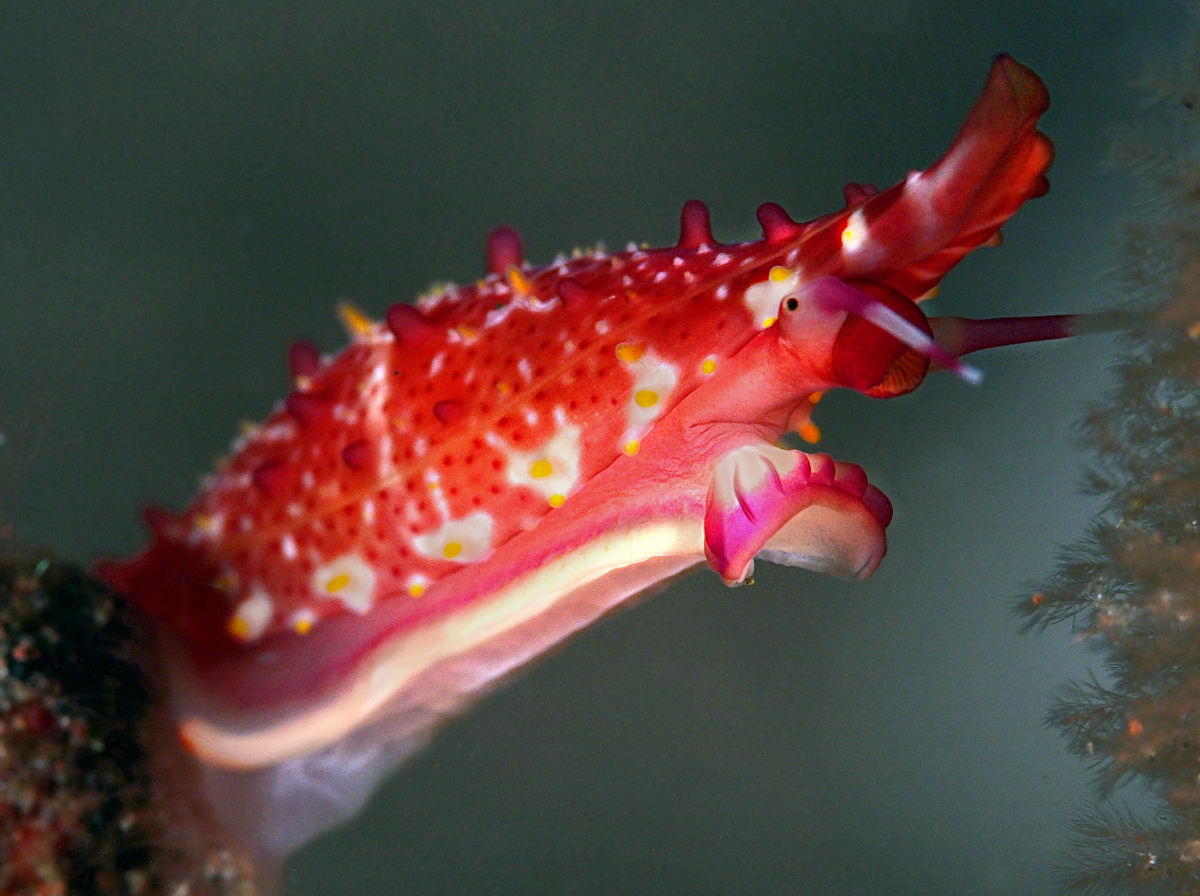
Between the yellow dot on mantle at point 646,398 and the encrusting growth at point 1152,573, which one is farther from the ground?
the yellow dot on mantle at point 646,398

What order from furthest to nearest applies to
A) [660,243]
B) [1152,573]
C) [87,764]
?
[660,243]
[1152,573]
[87,764]

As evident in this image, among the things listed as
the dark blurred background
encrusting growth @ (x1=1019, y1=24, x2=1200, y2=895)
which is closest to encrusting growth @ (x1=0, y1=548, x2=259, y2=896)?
the dark blurred background

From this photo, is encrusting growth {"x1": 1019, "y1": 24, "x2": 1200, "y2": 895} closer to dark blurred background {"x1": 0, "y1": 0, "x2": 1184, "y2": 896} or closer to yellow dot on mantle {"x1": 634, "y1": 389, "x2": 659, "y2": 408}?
dark blurred background {"x1": 0, "y1": 0, "x2": 1184, "y2": 896}

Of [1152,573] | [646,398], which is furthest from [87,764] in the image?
[1152,573]

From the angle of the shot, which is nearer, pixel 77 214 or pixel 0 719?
pixel 0 719

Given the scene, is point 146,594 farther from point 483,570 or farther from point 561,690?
point 561,690

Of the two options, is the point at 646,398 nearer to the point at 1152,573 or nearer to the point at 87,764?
the point at 87,764

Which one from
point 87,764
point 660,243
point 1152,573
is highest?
point 660,243

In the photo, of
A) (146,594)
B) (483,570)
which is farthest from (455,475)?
(146,594)

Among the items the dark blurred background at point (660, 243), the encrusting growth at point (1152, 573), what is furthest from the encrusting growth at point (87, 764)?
the encrusting growth at point (1152, 573)

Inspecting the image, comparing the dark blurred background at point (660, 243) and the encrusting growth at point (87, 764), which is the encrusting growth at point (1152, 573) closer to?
the dark blurred background at point (660, 243)

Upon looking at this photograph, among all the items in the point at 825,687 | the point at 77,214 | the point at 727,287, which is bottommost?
the point at 825,687
